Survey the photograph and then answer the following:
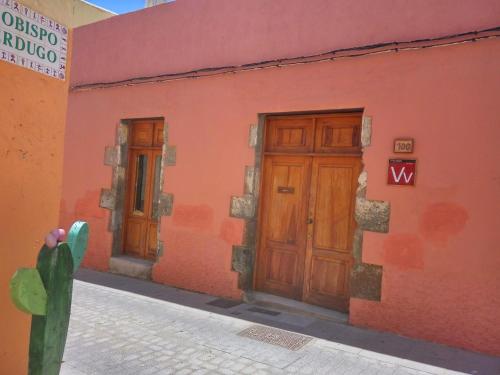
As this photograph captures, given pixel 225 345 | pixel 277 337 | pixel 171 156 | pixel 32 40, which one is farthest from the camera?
A: pixel 171 156

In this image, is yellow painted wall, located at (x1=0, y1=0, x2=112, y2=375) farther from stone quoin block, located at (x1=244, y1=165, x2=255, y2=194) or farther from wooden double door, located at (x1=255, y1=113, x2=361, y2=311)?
wooden double door, located at (x1=255, y1=113, x2=361, y2=311)

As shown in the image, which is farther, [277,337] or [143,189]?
[143,189]

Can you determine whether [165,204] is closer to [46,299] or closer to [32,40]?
[32,40]

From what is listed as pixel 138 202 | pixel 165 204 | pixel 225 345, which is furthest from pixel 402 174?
pixel 138 202

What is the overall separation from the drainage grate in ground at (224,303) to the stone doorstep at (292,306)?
16 centimetres

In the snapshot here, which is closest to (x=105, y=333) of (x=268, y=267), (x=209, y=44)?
(x=268, y=267)

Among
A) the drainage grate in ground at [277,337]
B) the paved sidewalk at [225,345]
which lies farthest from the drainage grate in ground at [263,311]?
the drainage grate in ground at [277,337]

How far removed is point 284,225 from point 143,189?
2.71 m

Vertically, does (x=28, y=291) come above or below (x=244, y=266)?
above

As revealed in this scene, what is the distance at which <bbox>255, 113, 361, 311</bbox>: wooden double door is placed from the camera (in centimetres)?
512

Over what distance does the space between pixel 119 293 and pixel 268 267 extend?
198cm

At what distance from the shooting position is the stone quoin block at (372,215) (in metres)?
4.65

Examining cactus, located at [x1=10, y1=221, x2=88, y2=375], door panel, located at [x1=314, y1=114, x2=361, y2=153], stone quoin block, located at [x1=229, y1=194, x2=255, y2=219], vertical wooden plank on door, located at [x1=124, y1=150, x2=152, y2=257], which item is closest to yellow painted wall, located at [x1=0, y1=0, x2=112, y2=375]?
cactus, located at [x1=10, y1=221, x2=88, y2=375]

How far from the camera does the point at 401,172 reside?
14.9 feet
